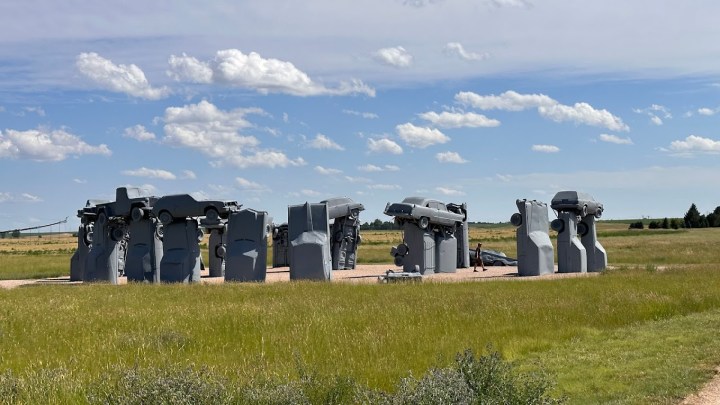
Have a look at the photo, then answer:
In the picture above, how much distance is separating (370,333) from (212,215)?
16191 mm

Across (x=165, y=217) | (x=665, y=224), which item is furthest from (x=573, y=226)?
(x=665, y=224)

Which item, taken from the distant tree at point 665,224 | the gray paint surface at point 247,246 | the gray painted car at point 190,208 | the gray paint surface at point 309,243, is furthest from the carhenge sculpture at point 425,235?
the distant tree at point 665,224

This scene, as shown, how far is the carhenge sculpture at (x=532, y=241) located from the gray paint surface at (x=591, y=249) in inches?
90.8

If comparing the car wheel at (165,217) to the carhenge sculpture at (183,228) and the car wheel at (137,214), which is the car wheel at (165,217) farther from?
the car wheel at (137,214)

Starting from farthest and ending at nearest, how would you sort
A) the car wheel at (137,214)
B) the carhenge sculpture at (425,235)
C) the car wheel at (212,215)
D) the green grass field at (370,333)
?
1. the carhenge sculpture at (425,235)
2. the car wheel at (137,214)
3. the car wheel at (212,215)
4. the green grass field at (370,333)

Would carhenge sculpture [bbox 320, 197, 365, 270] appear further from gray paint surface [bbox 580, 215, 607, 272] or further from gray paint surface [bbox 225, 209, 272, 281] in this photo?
gray paint surface [bbox 580, 215, 607, 272]

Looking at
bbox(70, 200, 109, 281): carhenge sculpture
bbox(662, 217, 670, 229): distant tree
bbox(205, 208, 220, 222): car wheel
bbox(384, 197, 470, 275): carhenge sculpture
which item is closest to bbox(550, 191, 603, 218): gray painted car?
bbox(384, 197, 470, 275): carhenge sculpture

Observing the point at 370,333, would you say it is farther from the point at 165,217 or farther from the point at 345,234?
the point at 345,234

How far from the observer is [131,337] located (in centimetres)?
Answer: 1351

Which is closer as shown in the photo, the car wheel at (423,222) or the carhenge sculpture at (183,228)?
the carhenge sculpture at (183,228)

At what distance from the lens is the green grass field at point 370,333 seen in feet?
34.9

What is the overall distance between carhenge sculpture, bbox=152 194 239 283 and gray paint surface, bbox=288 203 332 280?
2.24m

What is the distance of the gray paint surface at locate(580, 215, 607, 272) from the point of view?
35594mm

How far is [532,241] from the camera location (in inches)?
1315
